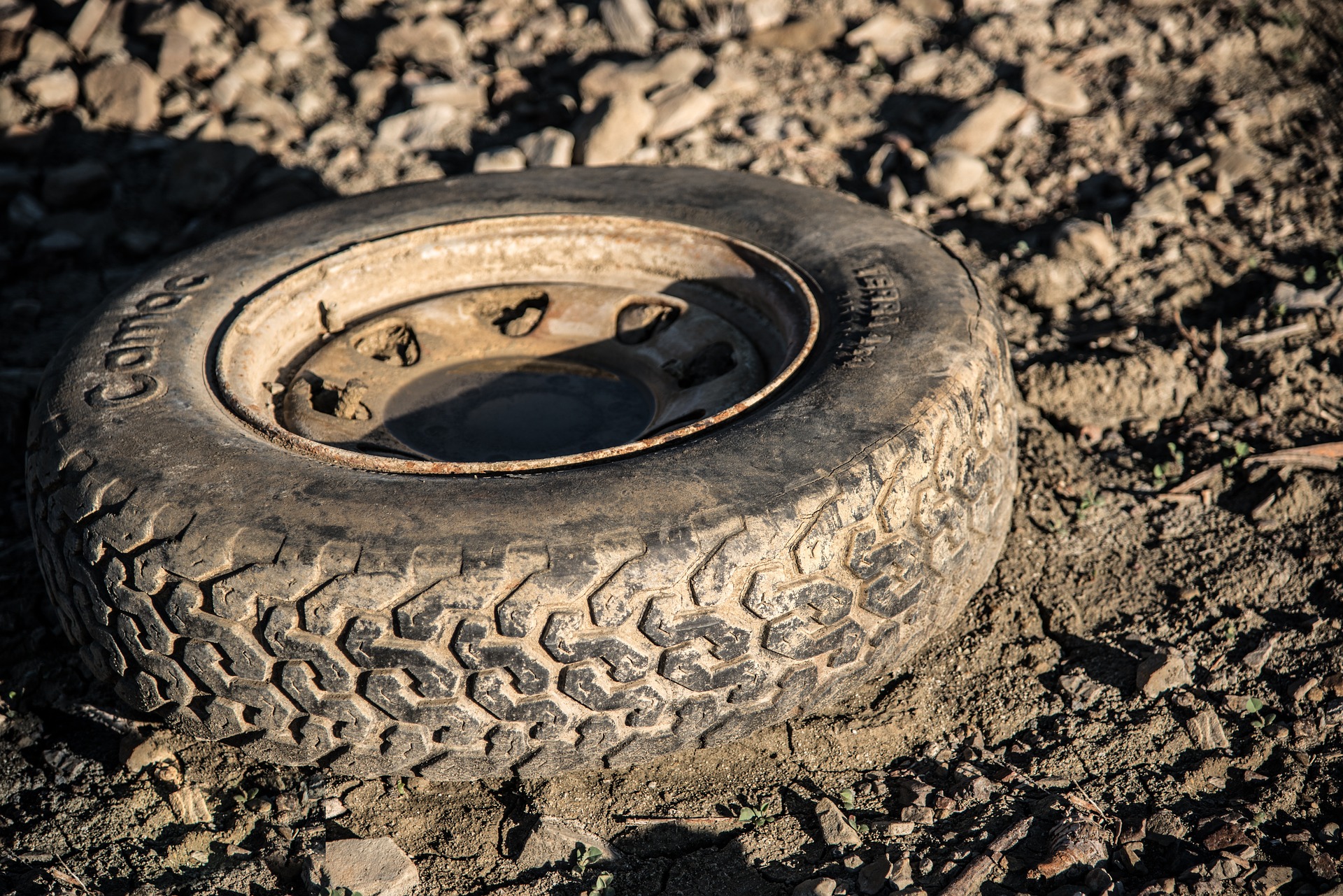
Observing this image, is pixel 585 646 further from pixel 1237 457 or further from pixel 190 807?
pixel 1237 457

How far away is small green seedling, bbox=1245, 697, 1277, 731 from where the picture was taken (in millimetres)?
2404

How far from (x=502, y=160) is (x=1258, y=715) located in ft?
11.6

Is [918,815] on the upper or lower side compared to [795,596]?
lower

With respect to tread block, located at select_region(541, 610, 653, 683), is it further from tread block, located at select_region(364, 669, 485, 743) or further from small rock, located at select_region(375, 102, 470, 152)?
small rock, located at select_region(375, 102, 470, 152)

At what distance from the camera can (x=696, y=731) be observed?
2182 millimetres

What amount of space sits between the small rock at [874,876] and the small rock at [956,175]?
302 cm

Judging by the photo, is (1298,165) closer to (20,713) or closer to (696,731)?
(696,731)

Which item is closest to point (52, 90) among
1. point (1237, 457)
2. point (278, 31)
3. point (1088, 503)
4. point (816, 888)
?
point (278, 31)

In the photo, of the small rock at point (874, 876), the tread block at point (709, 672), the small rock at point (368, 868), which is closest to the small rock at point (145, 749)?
the small rock at point (368, 868)

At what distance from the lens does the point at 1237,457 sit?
316 cm

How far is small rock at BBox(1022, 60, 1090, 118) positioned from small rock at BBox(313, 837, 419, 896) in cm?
409

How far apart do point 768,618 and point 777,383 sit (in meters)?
0.63

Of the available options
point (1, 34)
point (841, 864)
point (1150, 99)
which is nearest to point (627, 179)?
point (841, 864)

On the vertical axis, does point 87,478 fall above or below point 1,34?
below
